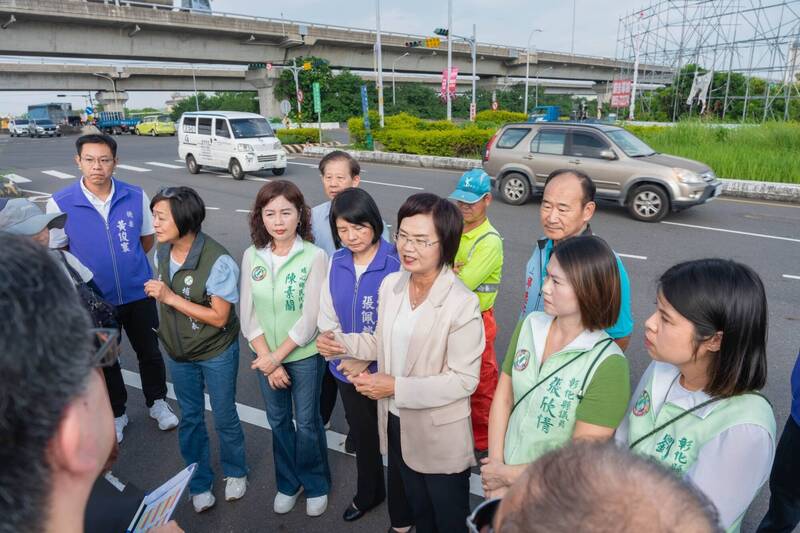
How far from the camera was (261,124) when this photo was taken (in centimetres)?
1541

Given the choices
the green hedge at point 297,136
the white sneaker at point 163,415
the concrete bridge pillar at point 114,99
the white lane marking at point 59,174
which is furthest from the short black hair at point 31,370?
the concrete bridge pillar at point 114,99

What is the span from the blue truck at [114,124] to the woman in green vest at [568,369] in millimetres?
47873

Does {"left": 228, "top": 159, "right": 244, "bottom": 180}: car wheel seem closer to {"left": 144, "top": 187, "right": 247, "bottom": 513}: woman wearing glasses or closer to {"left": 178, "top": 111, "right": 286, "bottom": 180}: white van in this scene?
{"left": 178, "top": 111, "right": 286, "bottom": 180}: white van

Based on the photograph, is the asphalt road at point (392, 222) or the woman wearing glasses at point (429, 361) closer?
the woman wearing glasses at point (429, 361)

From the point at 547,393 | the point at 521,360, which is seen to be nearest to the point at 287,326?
the point at 521,360

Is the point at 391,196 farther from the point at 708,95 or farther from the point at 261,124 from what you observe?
the point at 708,95

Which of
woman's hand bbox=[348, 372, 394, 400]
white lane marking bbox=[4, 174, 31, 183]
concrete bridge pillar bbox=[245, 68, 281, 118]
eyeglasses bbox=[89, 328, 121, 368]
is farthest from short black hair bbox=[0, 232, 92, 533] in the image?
concrete bridge pillar bbox=[245, 68, 281, 118]

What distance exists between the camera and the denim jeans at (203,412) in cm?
266

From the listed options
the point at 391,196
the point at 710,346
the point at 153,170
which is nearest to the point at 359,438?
the point at 710,346

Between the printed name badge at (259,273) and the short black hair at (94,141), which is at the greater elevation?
the short black hair at (94,141)

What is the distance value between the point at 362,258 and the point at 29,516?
5.96 feet

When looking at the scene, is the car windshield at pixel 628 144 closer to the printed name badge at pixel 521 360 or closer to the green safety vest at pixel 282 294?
the green safety vest at pixel 282 294

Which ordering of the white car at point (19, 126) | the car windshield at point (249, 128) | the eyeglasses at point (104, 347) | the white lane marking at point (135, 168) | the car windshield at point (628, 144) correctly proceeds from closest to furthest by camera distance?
the eyeglasses at point (104, 347), the car windshield at point (628, 144), the car windshield at point (249, 128), the white lane marking at point (135, 168), the white car at point (19, 126)

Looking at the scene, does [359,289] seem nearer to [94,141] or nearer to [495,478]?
[495,478]
